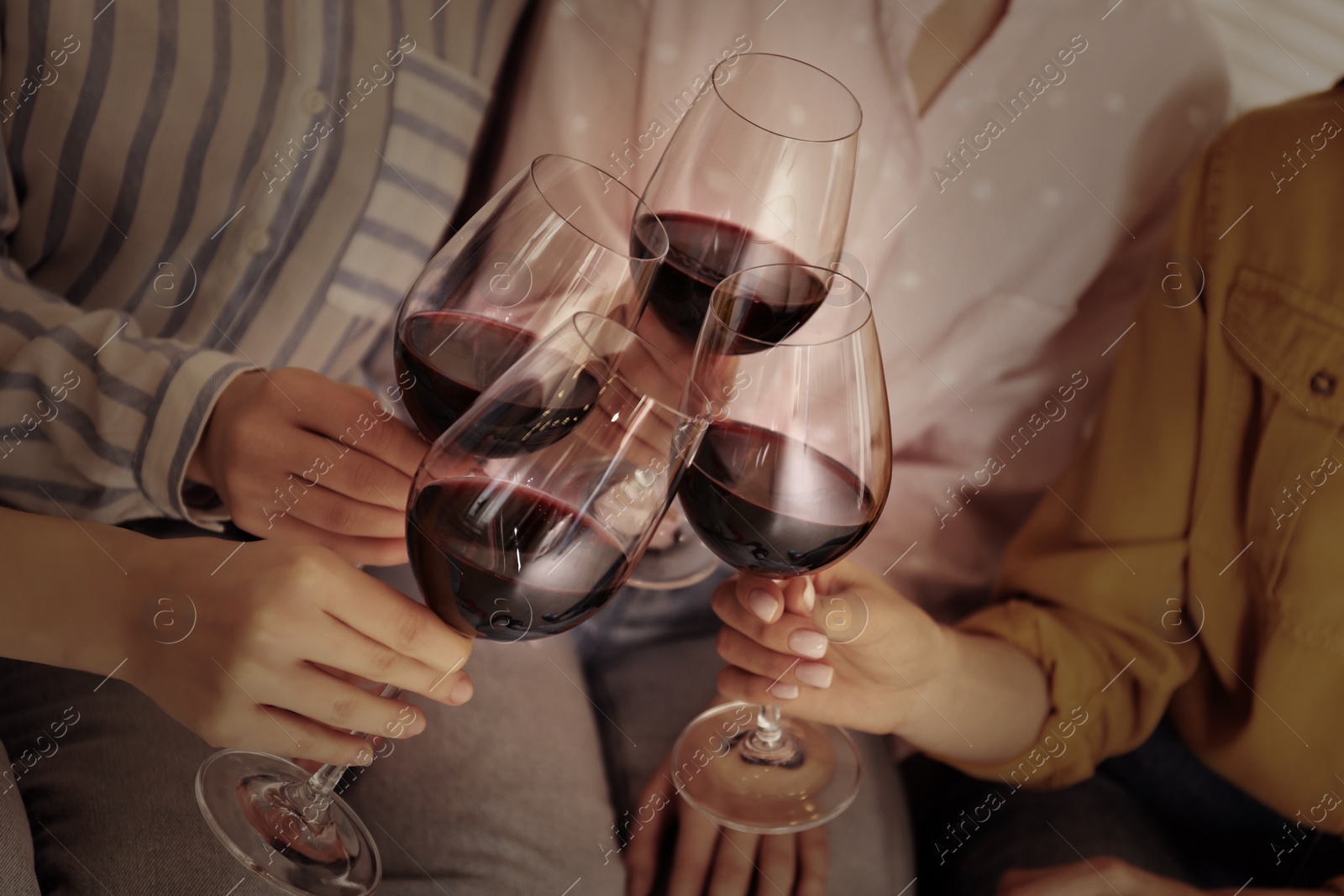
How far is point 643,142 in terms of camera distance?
89 cm

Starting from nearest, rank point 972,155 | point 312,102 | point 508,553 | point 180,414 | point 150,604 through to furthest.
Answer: point 508,553 → point 150,604 → point 180,414 → point 312,102 → point 972,155

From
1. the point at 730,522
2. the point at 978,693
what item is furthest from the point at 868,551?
the point at 730,522

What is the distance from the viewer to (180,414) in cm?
62

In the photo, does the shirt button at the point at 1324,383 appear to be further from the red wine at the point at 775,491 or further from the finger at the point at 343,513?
the finger at the point at 343,513

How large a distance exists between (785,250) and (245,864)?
1.47 feet

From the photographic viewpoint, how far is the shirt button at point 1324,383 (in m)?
0.75

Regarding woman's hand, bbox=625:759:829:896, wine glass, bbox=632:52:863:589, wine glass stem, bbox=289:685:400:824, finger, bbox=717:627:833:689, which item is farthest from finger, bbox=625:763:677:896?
wine glass, bbox=632:52:863:589

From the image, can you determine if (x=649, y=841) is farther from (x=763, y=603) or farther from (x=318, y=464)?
(x=318, y=464)

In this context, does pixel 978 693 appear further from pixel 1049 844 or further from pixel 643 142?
pixel 643 142

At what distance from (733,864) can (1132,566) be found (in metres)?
0.43

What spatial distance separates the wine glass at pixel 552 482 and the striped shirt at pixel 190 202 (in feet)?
0.94

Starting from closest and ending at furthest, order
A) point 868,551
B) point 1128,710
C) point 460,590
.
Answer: point 460,590 → point 1128,710 → point 868,551

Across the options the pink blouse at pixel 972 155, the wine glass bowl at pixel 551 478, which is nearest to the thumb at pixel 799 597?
the wine glass bowl at pixel 551 478

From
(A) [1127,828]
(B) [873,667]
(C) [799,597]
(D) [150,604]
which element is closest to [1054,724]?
(A) [1127,828]
